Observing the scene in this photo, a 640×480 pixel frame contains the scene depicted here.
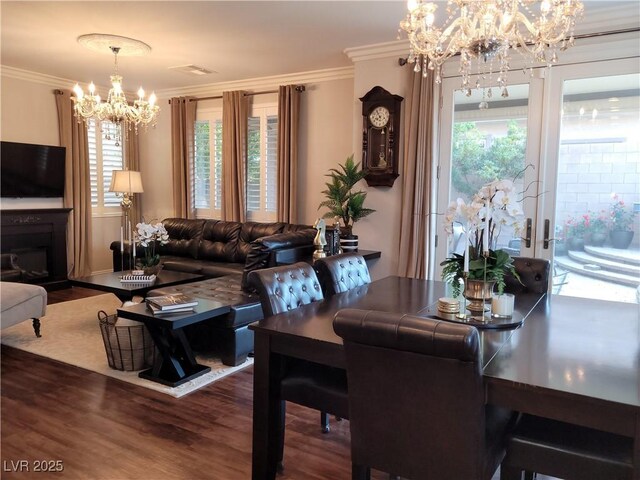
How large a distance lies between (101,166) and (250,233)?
2.88 metres

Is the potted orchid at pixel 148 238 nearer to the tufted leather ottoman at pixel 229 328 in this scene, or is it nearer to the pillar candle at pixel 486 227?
the tufted leather ottoman at pixel 229 328

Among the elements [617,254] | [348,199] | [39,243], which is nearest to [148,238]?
[348,199]

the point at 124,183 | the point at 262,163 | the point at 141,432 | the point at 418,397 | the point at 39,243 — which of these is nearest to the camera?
the point at 418,397

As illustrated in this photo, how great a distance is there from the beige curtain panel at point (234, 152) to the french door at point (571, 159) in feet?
10.1

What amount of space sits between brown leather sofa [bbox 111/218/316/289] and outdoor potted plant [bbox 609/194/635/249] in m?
2.68

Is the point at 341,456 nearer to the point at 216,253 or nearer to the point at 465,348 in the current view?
the point at 465,348

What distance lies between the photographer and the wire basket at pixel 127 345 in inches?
137

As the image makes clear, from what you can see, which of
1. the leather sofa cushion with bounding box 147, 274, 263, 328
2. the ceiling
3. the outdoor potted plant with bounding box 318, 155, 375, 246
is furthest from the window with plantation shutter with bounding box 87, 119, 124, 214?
the outdoor potted plant with bounding box 318, 155, 375, 246

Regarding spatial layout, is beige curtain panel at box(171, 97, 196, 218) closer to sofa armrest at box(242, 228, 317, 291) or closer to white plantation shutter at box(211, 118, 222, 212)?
white plantation shutter at box(211, 118, 222, 212)

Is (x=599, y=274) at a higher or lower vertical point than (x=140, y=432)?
higher

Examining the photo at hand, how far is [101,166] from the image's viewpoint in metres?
7.05

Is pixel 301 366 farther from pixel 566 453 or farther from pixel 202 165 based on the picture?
pixel 202 165

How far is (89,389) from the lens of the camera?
3.24 metres

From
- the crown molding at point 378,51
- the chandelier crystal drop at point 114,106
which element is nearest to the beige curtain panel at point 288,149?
the crown molding at point 378,51
